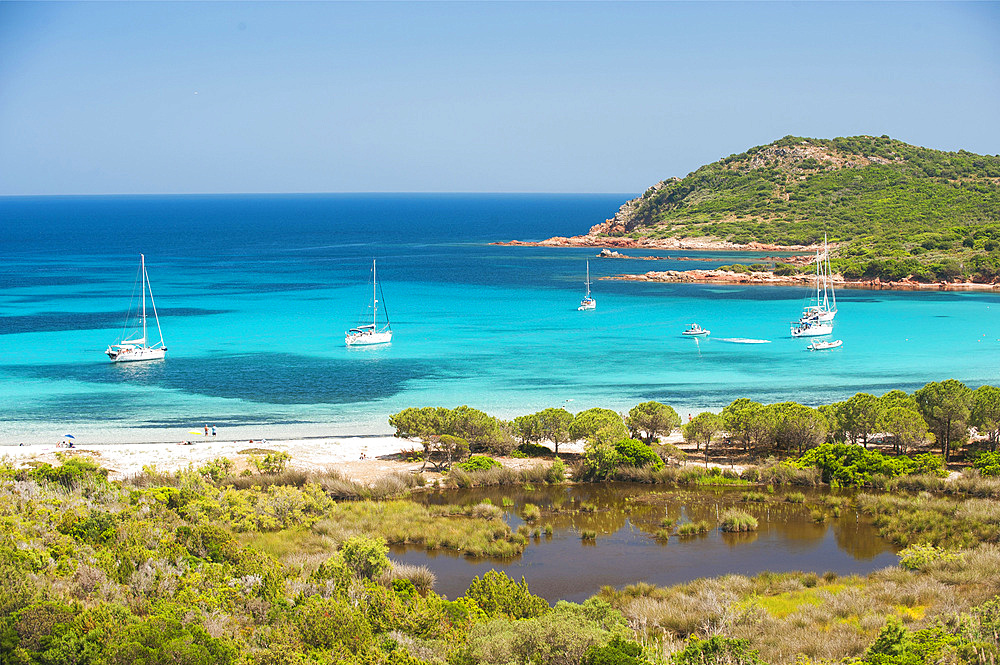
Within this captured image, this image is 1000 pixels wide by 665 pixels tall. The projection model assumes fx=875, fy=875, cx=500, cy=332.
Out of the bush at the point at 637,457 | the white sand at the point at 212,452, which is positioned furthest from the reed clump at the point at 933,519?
the white sand at the point at 212,452

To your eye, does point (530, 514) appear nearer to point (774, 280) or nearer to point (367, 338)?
point (367, 338)

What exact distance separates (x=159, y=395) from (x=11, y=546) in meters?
25.7

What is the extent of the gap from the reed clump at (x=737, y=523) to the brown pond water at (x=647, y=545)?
0.75 ft

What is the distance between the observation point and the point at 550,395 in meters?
40.8

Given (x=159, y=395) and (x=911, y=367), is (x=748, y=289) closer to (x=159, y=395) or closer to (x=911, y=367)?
(x=911, y=367)

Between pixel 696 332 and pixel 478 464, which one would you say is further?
pixel 696 332

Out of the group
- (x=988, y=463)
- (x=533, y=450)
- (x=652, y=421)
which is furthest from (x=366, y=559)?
(x=988, y=463)

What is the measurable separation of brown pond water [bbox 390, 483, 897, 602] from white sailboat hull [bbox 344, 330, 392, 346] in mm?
29504

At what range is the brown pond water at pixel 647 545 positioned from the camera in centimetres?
2038

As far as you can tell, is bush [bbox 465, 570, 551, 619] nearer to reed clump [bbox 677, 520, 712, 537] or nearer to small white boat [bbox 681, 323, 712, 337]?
reed clump [bbox 677, 520, 712, 537]

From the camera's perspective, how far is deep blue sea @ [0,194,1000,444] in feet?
129

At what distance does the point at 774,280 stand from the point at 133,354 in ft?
200

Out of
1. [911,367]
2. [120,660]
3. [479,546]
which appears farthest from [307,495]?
[911,367]

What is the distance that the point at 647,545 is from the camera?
2242cm
